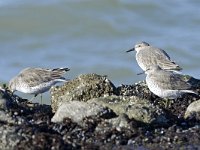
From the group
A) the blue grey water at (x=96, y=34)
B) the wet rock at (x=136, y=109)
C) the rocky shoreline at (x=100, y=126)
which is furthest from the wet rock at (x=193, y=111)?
the blue grey water at (x=96, y=34)

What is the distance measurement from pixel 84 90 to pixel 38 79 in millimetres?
1869

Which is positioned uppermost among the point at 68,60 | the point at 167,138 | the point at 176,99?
the point at 68,60

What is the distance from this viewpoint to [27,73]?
12945 millimetres

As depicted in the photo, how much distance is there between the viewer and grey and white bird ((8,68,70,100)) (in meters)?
12.7

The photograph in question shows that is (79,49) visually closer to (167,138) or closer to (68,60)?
(68,60)

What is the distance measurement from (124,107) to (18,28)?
15.5m

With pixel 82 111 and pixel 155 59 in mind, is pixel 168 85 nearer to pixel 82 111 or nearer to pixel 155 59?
pixel 155 59

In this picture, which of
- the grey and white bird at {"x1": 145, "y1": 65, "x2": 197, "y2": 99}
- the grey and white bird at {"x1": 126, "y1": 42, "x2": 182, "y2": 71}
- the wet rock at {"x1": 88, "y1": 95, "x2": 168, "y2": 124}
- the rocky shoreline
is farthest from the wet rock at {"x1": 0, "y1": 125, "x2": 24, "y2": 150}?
the grey and white bird at {"x1": 126, "y1": 42, "x2": 182, "y2": 71}

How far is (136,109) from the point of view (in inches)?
383

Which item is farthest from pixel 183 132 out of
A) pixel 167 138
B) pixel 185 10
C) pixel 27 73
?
pixel 185 10

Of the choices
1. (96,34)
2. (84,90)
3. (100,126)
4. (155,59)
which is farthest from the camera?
(96,34)

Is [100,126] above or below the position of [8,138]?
above

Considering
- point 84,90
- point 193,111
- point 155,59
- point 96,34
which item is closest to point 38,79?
point 84,90

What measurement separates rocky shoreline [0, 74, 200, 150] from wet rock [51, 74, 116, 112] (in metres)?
0.42
